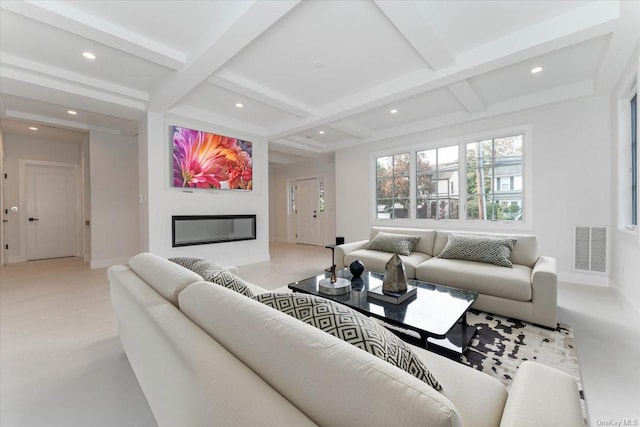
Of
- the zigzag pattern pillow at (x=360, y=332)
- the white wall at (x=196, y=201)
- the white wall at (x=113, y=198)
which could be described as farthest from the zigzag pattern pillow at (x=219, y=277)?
the white wall at (x=113, y=198)

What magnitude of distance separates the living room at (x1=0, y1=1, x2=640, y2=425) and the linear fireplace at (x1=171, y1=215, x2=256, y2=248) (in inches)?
5.1

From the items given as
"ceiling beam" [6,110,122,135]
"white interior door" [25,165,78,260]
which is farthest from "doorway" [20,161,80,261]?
"ceiling beam" [6,110,122,135]

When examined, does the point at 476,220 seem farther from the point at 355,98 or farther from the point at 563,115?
the point at 355,98

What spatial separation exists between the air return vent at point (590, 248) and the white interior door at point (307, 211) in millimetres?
5315

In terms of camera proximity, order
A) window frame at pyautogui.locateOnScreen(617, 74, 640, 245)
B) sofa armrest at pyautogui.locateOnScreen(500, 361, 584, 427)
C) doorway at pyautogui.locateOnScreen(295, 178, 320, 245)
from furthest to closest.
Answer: doorway at pyautogui.locateOnScreen(295, 178, 320, 245), window frame at pyautogui.locateOnScreen(617, 74, 640, 245), sofa armrest at pyautogui.locateOnScreen(500, 361, 584, 427)

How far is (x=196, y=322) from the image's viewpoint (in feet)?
3.15

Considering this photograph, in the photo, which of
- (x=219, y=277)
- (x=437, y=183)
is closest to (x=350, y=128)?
(x=437, y=183)

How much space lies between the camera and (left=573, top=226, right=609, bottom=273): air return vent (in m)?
3.44

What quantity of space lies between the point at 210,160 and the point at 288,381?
15.0ft

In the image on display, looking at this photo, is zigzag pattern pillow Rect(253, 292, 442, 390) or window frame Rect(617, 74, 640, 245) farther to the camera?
window frame Rect(617, 74, 640, 245)

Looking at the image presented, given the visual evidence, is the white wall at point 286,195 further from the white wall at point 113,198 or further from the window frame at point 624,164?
the window frame at point 624,164

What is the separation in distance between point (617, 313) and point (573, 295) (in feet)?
1.75

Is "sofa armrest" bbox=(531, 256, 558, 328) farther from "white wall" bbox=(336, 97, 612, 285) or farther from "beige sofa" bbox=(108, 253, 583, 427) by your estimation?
"white wall" bbox=(336, 97, 612, 285)

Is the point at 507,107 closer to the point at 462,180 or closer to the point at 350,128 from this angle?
the point at 462,180
